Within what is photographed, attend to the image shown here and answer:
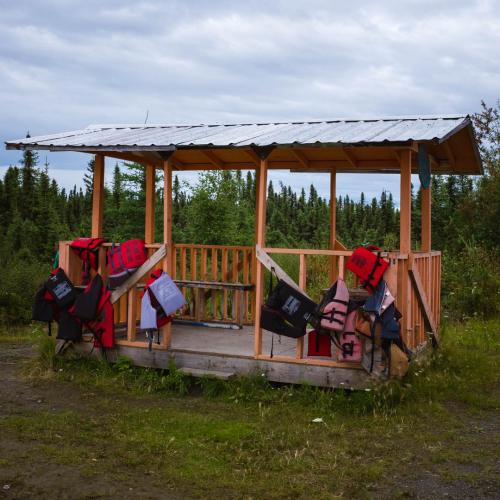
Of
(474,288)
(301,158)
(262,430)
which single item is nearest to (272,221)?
(474,288)

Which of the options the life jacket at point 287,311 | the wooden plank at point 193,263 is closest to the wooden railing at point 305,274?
the life jacket at point 287,311

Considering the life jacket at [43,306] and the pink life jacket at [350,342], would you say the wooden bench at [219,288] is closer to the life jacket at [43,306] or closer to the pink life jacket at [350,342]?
the life jacket at [43,306]

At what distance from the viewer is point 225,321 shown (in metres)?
10.4

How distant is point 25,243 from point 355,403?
19.7 m

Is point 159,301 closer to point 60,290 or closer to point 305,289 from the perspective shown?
point 60,290

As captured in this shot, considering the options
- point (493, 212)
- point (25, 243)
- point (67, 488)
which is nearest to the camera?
point (67, 488)

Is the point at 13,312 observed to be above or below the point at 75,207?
below

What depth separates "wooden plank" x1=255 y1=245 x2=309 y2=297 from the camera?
23.7 ft

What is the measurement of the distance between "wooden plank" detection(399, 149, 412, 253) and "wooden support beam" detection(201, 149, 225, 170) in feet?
10.7

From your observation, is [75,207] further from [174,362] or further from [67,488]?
[67,488]

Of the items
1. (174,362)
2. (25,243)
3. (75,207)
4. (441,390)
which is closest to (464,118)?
(441,390)

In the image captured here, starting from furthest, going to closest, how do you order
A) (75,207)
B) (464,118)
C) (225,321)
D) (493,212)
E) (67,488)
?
(75,207) → (493,212) → (225,321) → (464,118) → (67,488)

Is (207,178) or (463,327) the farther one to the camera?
(207,178)

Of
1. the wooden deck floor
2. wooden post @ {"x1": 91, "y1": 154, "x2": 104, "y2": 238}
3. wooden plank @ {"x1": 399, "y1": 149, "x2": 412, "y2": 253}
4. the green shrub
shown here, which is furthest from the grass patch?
the green shrub
